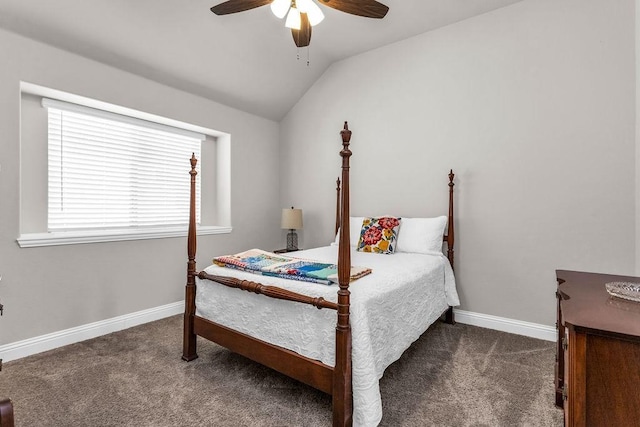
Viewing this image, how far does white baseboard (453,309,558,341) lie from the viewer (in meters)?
2.74

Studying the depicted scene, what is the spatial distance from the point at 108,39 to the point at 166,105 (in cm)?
74

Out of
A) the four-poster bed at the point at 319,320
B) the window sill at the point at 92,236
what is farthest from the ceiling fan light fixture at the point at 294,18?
the window sill at the point at 92,236

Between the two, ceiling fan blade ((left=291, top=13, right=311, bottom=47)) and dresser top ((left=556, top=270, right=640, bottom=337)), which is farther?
ceiling fan blade ((left=291, top=13, right=311, bottom=47))

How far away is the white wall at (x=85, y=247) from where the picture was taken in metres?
2.29

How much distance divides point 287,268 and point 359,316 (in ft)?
1.96

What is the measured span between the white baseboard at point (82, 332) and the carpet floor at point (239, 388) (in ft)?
0.22

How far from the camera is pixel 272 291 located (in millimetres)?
1803

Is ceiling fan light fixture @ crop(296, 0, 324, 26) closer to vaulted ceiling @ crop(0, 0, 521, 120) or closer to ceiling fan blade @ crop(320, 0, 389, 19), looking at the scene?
ceiling fan blade @ crop(320, 0, 389, 19)

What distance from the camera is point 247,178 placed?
4086 millimetres

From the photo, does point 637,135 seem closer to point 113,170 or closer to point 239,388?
point 239,388

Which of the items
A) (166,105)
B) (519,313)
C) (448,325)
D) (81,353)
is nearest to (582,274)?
(519,313)

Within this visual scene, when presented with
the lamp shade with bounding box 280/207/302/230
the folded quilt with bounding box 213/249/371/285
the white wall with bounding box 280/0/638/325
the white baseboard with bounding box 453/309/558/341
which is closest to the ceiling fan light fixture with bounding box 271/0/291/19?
the folded quilt with bounding box 213/249/371/285

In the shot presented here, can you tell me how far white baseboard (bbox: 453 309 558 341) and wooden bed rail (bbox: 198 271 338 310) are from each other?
2080 mm

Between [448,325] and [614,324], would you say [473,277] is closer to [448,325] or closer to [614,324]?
[448,325]
